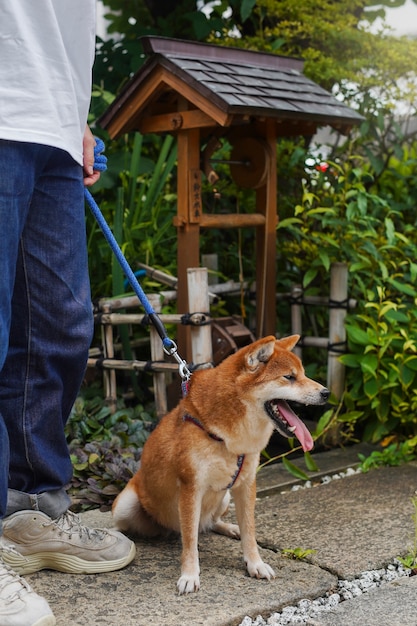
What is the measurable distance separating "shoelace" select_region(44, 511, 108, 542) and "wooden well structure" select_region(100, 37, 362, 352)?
1.78 m

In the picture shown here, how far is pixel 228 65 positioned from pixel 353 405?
6.47ft

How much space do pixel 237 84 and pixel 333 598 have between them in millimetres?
2646

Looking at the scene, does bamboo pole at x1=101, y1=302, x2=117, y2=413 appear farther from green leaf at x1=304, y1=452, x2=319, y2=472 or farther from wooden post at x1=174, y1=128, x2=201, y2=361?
green leaf at x1=304, y1=452, x2=319, y2=472

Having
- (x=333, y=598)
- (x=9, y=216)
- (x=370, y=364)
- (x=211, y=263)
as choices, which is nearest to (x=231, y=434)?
(x=333, y=598)

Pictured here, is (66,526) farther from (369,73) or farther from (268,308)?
(369,73)

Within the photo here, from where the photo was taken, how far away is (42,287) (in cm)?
246

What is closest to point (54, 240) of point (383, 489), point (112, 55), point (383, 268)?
point (383, 489)

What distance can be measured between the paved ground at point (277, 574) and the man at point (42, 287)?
0.14 m

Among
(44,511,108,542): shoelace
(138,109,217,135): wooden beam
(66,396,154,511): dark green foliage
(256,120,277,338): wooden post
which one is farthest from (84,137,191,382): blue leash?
(256,120,277,338): wooden post

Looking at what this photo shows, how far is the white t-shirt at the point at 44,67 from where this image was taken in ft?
6.89

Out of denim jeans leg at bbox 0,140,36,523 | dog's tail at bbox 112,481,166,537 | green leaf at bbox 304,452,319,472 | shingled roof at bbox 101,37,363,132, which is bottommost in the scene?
green leaf at bbox 304,452,319,472

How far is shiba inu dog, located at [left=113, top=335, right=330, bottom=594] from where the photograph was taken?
2.55 m

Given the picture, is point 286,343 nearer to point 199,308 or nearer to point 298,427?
point 298,427

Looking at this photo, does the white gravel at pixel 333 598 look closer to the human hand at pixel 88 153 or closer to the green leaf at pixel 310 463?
the green leaf at pixel 310 463
